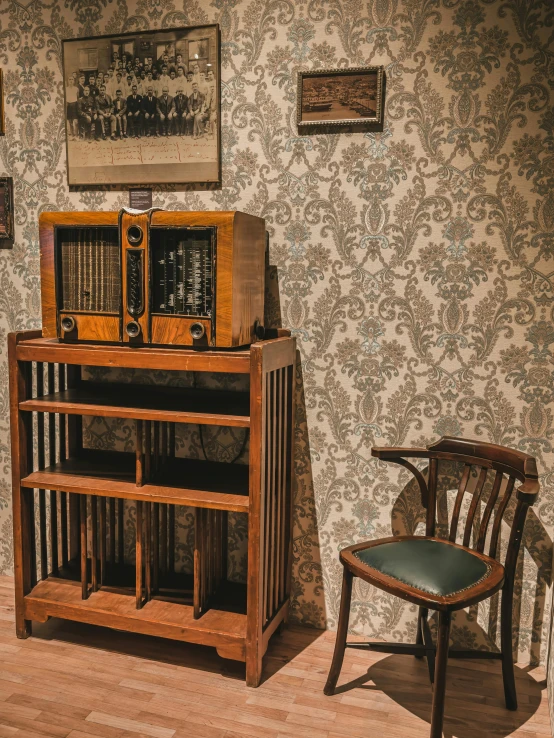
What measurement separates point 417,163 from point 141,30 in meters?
1.10

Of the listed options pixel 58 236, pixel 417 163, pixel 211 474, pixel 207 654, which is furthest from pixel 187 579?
pixel 417 163

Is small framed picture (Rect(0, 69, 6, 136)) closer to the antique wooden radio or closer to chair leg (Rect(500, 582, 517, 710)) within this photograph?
the antique wooden radio

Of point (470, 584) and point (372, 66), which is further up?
point (372, 66)

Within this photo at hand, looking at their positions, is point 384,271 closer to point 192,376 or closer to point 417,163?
point 417,163

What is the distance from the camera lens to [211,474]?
A: 2209mm

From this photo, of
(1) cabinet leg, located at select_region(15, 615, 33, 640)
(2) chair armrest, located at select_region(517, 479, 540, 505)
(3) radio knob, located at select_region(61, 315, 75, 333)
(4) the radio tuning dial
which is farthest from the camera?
(1) cabinet leg, located at select_region(15, 615, 33, 640)

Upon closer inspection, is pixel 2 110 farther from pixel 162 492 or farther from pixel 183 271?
pixel 162 492

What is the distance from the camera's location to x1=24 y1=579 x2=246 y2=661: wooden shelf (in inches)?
78.4

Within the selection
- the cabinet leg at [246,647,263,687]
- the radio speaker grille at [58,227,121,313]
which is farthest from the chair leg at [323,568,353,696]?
the radio speaker grille at [58,227,121,313]

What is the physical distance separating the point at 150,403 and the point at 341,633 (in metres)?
0.93

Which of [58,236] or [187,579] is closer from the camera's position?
[58,236]

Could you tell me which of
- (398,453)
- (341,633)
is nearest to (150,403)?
(398,453)

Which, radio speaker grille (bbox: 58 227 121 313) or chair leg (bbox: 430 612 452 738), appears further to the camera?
radio speaker grille (bbox: 58 227 121 313)

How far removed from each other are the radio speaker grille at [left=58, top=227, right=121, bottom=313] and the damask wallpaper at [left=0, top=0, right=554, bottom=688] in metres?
0.41
